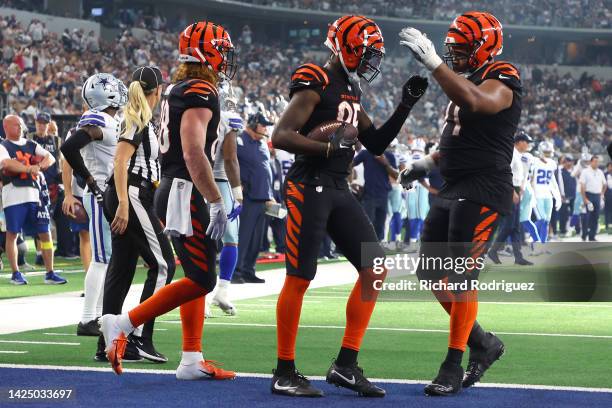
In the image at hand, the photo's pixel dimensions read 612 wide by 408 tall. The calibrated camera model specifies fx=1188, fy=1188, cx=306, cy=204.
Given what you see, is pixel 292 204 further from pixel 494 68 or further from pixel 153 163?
pixel 153 163

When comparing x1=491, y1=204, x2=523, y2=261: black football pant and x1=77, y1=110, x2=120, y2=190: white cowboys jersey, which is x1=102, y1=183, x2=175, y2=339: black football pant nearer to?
x1=77, y1=110, x2=120, y2=190: white cowboys jersey

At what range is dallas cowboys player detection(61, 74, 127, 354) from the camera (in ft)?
27.8

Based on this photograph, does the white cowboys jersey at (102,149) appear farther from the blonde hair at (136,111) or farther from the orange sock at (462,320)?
the orange sock at (462,320)

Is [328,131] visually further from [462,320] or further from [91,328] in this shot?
[91,328]

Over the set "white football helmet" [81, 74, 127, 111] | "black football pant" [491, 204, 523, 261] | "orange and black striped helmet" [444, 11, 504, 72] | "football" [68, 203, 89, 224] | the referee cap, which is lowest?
"black football pant" [491, 204, 523, 261]

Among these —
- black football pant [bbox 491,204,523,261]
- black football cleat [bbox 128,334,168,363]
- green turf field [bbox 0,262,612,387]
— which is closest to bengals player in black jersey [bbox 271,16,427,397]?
green turf field [bbox 0,262,612,387]

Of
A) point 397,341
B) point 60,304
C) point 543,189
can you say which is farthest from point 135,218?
point 543,189

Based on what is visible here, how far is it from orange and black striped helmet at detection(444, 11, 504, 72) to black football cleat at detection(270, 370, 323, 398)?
1.94 meters

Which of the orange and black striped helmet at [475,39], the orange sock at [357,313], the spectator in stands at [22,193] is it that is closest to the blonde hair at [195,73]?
the orange and black striped helmet at [475,39]

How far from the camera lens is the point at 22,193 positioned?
13711 mm

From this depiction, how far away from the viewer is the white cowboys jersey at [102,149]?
28.3 feet

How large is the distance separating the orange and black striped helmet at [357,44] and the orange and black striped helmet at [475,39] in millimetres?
427

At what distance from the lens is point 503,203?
6.54 metres

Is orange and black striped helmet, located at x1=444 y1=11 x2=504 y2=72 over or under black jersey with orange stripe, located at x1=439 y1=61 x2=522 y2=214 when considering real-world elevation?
over
